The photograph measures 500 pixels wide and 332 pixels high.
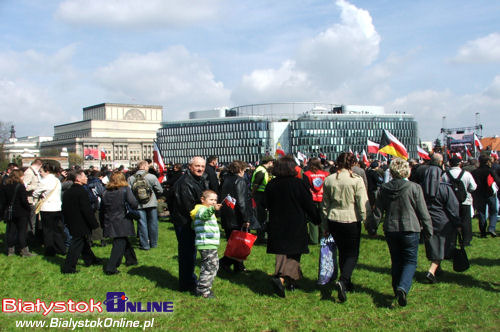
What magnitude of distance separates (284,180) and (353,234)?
49.5 inches

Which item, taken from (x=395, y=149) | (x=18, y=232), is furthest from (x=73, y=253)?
(x=395, y=149)

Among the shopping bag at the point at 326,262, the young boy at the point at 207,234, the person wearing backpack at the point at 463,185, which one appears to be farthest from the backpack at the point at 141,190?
the person wearing backpack at the point at 463,185

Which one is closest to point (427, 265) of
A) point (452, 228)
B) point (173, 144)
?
point (452, 228)

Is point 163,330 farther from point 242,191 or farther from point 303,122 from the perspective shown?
point 303,122

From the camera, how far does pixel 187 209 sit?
694 cm

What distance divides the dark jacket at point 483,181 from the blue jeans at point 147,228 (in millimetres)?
7961

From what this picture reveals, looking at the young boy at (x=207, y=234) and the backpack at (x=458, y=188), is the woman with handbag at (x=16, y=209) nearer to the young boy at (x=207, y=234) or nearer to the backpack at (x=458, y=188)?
the young boy at (x=207, y=234)

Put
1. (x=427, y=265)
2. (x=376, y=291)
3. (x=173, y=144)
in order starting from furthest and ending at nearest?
(x=173, y=144)
(x=427, y=265)
(x=376, y=291)

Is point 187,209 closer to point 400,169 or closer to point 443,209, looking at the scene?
point 400,169

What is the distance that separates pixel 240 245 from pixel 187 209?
1509 mm

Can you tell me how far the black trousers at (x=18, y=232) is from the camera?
10.4m

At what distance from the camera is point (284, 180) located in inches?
279

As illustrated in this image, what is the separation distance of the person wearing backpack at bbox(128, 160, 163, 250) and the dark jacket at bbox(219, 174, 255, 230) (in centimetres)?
213

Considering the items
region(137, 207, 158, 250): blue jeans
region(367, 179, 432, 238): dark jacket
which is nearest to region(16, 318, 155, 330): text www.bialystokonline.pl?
region(367, 179, 432, 238): dark jacket
